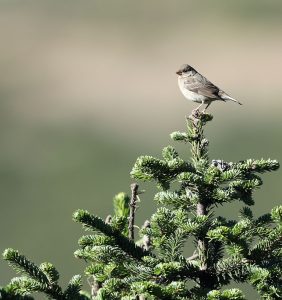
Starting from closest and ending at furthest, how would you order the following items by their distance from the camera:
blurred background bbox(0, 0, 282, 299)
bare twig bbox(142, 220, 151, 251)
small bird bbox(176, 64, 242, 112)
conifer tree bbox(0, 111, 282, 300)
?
conifer tree bbox(0, 111, 282, 300), bare twig bbox(142, 220, 151, 251), small bird bbox(176, 64, 242, 112), blurred background bbox(0, 0, 282, 299)

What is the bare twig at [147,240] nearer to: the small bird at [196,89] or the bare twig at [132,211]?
the bare twig at [132,211]

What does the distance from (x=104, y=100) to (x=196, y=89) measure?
58.2 metres

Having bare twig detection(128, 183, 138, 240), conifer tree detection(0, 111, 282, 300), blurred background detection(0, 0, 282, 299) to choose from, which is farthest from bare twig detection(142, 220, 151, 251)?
blurred background detection(0, 0, 282, 299)

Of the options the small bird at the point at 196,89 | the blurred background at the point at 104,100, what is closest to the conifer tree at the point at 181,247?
the small bird at the point at 196,89

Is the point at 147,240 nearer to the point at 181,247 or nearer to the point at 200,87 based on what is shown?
the point at 181,247

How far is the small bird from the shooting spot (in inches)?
472

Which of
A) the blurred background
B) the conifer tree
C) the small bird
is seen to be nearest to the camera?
the conifer tree

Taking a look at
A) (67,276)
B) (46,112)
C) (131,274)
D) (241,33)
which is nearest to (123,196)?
(131,274)

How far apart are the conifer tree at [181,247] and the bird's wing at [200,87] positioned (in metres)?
7.38

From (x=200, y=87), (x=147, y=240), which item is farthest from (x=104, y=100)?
(x=147, y=240)

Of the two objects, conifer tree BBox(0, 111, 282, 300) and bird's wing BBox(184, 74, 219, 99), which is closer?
conifer tree BBox(0, 111, 282, 300)

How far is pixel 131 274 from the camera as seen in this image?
4.16 metres

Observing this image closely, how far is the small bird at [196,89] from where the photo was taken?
12.0 metres

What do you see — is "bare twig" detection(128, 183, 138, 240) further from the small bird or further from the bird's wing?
the bird's wing
